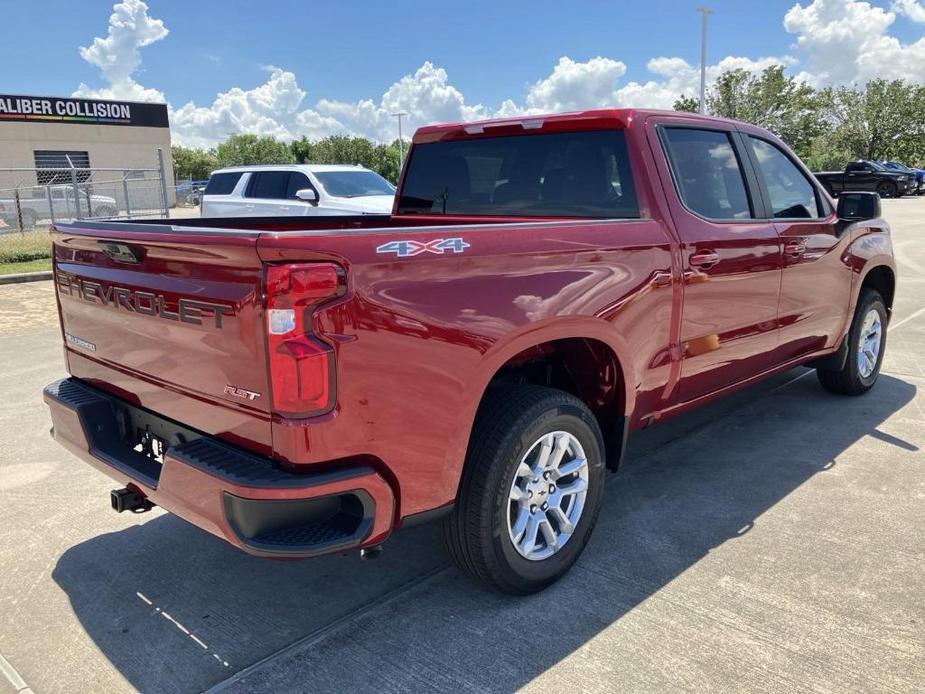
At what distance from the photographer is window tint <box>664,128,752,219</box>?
3.72 m

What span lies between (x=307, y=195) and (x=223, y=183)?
9.36 ft

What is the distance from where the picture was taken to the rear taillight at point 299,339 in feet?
7.16

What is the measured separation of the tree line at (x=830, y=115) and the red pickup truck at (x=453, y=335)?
136 ft

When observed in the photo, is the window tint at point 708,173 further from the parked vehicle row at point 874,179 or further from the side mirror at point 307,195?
the parked vehicle row at point 874,179

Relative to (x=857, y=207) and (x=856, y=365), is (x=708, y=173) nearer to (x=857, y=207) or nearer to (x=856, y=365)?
(x=857, y=207)

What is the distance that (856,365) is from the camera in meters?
5.48

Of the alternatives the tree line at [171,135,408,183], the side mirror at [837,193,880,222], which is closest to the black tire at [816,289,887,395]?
the side mirror at [837,193,880,222]

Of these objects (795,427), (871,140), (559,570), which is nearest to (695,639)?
(559,570)

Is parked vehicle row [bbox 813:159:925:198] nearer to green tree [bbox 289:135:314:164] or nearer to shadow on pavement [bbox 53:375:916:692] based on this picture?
shadow on pavement [bbox 53:375:916:692]

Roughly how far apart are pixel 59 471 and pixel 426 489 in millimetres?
2853

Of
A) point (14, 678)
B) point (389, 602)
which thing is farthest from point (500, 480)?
point (14, 678)

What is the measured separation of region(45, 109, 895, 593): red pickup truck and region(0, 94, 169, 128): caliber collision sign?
43287mm

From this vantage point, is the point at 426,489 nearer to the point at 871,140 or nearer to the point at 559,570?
the point at 559,570

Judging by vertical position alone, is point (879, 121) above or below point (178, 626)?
above
